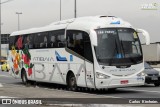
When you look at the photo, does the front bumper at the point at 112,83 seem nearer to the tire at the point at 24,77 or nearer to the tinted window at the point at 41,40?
the tinted window at the point at 41,40

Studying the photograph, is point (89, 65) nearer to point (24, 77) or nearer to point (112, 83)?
Answer: point (112, 83)

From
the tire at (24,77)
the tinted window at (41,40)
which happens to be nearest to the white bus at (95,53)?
the tinted window at (41,40)

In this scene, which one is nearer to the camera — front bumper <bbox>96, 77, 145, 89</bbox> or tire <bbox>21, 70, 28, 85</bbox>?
front bumper <bbox>96, 77, 145, 89</bbox>

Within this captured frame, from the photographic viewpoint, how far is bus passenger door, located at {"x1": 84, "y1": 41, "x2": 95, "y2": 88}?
19.4m

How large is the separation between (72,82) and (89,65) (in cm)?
212

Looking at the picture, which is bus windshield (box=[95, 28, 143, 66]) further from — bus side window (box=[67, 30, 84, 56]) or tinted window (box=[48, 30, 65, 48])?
tinted window (box=[48, 30, 65, 48])

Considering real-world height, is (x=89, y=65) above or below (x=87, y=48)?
below

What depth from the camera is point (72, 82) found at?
70.1 ft

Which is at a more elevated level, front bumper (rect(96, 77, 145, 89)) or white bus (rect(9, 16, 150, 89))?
white bus (rect(9, 16, 150, 89))

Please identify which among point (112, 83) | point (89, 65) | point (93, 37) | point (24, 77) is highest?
point (93, 37)

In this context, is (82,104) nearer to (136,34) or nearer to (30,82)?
(136,34)

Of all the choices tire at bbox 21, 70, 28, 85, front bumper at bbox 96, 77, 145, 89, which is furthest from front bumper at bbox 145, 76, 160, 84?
tire at bbox 21, 70, 28, 85

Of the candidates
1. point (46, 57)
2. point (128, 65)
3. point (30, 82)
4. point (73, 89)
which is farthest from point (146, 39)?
point (30, 82)

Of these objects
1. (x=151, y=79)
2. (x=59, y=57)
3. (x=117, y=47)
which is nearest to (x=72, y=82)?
(x=59, y=57)
